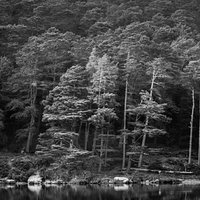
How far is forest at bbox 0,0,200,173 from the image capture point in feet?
111

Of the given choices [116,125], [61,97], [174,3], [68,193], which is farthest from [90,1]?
[68,193]

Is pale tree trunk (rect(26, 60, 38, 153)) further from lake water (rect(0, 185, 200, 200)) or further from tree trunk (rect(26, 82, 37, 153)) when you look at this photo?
lake water (rect(0, 185, 200, 200))

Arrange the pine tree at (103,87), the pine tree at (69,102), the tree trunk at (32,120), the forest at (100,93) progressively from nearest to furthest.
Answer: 1. the pine tree at (103,87)
2. the pine tree at (69,102)
3. the forest at (100,93)
4. the tree trunk at (32,120)

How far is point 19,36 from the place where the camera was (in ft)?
157

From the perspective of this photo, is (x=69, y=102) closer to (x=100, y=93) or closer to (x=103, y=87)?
(x=103, y=87)

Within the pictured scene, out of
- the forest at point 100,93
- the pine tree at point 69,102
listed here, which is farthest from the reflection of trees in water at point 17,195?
the pine tree at point 69,102

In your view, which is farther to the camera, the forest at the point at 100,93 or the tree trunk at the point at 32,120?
the tree trunk at the point at 32,120

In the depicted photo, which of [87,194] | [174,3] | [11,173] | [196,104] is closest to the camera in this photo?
[87,194]

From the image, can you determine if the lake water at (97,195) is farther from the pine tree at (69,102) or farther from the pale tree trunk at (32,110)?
the pale tree trunk at (32,110)

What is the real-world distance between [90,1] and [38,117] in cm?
3793

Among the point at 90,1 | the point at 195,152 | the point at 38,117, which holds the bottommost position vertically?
the point at 195,152

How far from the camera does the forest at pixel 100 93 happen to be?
3369cm

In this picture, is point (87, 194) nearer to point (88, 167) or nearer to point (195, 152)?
point (88, 167)

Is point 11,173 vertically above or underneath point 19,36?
underneath
